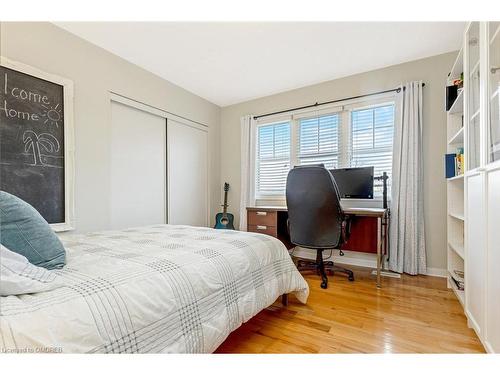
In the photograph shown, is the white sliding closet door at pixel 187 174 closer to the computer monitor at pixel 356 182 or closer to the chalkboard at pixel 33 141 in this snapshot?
the chalkboard at pixel 33 141

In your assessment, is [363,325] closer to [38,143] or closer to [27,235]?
[27,235]

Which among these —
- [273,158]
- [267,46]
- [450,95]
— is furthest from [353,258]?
[267,46]

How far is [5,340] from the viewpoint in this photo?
55cm

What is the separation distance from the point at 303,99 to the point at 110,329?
3.29 metres

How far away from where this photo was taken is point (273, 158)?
144 inches

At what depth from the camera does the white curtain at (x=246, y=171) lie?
366 cm

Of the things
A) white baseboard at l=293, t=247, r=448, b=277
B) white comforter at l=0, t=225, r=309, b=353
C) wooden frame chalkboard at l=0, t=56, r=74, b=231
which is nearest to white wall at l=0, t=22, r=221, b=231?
wooden frame chalkboard at l=0, t=56, r=74, b=231

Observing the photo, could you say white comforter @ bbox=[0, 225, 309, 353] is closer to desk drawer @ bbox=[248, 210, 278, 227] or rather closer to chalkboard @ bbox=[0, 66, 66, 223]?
chalkboard @ bbox=[0, 66, 66, 223]

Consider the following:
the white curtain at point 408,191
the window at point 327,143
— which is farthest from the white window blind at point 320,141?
the white curtain at point 408,191

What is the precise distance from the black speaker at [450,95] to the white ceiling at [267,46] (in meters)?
0.48

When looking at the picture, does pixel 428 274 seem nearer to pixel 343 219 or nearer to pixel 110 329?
pixel 343 219
